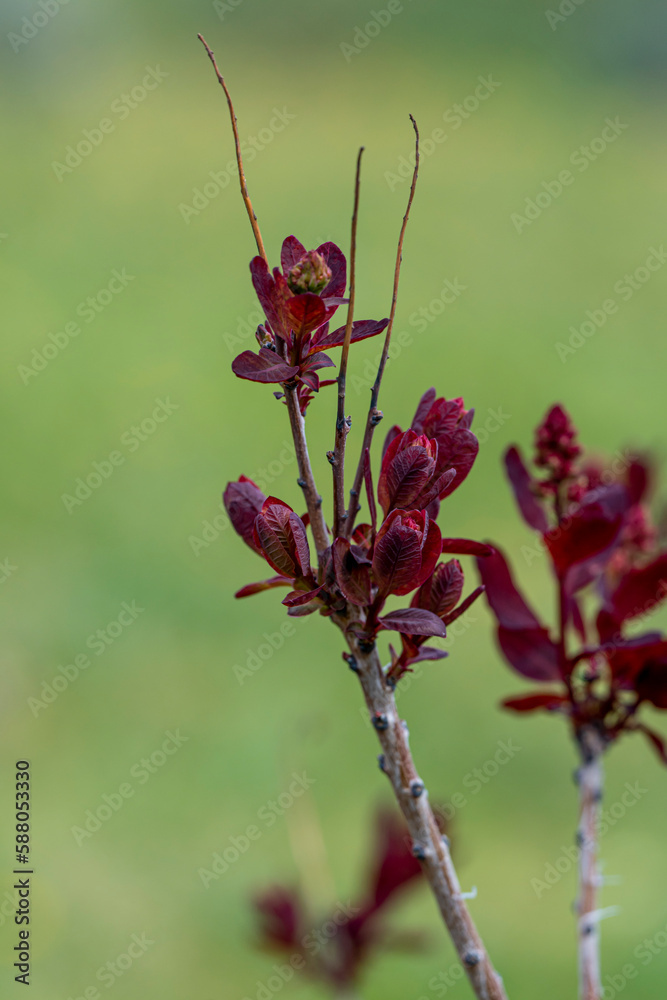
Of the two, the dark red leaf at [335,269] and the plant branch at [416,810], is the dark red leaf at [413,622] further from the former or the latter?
the dark red leaf at [335,269]

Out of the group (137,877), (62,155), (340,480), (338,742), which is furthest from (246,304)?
(340,480)

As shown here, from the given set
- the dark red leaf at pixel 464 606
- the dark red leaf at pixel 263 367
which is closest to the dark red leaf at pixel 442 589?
the dark red leaf at pixel 464 606

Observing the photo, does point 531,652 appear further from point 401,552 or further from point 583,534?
point 401,552

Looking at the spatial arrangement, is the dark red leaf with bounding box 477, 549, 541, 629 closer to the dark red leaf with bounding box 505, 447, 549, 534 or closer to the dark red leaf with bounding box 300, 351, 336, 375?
the dark red leaf with bounding box 505, 447, 549, 534

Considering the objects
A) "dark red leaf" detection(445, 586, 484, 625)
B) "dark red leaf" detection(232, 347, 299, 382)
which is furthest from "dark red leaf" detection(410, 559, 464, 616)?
"dark red leaf" detection(232, 347, 299, 382)

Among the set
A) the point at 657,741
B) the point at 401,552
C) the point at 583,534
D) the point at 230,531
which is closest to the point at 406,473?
the point at 401,552

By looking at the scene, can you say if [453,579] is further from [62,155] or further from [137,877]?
[62,155]

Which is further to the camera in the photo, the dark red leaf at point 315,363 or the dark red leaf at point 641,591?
the dark red leaf at point 641,591
